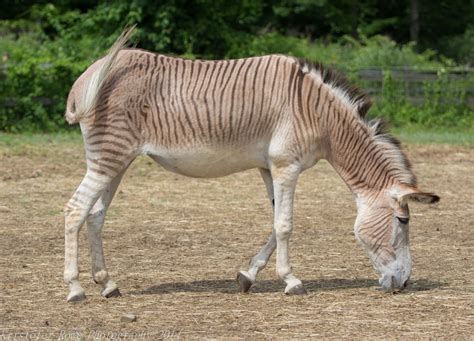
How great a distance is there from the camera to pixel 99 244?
779 centimetres

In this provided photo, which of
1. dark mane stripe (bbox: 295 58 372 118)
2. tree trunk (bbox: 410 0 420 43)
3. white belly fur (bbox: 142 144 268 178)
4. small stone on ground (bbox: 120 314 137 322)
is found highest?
dark mane stripe (bbox: 295 58 372 118)

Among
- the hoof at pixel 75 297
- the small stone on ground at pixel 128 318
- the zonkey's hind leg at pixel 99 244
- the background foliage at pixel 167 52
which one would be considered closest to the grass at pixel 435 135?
the background foliage at pixel 167 52

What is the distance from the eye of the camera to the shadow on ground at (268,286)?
7.90 m

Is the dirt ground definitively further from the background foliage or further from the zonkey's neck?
the background foliage

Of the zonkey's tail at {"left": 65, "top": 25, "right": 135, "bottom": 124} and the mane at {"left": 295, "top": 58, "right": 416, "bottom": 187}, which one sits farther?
the mane at {"left": 295, "top": 58, "right": 416, "bottom": 187}

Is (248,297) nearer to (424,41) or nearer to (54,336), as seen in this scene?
(54,336)

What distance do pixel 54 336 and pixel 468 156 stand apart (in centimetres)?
1136

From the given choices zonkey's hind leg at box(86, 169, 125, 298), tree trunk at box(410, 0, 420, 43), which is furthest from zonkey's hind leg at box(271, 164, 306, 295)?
tree trunk at box(410, 0, 420, 43)

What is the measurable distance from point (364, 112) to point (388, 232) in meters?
0.94

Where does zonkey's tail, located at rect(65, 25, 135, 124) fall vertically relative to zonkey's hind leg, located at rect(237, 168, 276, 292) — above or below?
above

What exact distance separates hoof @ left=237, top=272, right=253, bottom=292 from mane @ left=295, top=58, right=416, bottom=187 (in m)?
1.38

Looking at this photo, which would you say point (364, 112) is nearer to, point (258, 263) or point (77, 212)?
point (258, 263)

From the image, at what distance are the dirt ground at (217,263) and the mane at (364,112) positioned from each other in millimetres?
945

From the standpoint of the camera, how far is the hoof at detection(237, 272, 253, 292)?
783 cm
